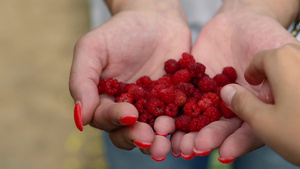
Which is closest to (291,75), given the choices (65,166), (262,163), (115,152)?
(262,163)

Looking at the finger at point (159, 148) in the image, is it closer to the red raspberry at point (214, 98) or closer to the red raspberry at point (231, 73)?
the red raspberry at point (214, 98)

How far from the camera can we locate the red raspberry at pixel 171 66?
46.8 inches

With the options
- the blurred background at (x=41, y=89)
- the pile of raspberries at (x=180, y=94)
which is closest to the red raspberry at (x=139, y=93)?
the pile of raspberries at (x=180, y=94)

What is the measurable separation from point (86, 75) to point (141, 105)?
0.61 ft

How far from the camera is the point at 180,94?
1068 millimetres

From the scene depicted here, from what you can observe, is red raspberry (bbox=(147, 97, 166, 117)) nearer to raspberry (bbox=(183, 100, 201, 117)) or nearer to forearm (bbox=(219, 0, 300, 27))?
raspberry (bbox=(183, 100, 201, 117))

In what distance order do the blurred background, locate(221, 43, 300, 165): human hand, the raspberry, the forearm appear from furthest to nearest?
the blurred background, the forearm, the raspberry, locate(221, 43, 300, 165): human hand

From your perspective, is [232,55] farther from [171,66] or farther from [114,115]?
[114,115]

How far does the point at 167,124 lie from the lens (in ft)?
3.16

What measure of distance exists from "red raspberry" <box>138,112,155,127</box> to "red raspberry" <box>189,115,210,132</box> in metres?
0.12

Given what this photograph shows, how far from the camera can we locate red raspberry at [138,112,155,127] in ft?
3.30

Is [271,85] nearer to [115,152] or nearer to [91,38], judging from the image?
[91,38]

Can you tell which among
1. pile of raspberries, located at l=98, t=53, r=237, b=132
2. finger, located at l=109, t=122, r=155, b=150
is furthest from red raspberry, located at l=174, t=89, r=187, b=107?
finger, located at l=109, t=122, r=155, b=150

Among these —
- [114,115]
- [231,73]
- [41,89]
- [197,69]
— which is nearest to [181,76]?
[197,69]
